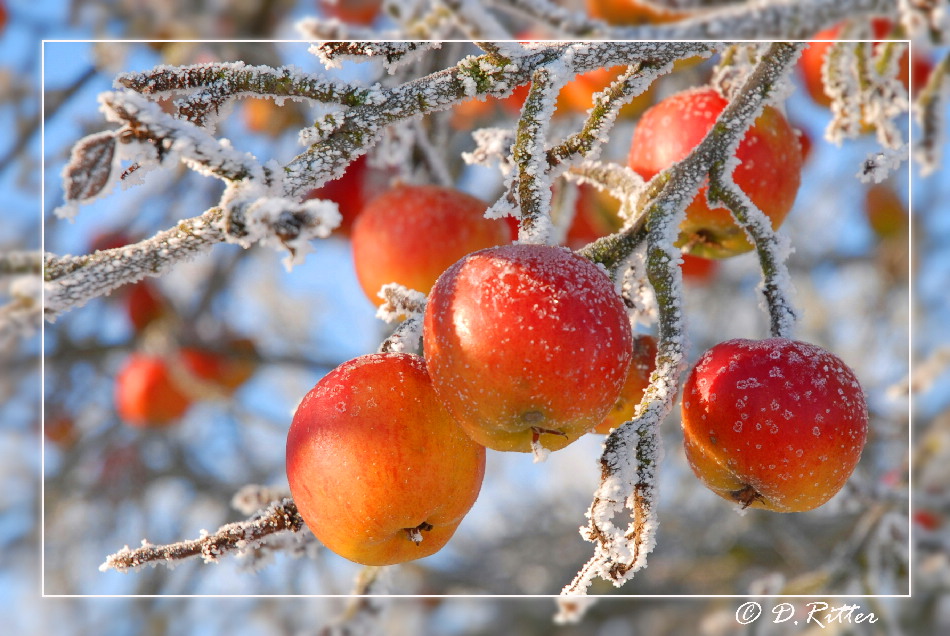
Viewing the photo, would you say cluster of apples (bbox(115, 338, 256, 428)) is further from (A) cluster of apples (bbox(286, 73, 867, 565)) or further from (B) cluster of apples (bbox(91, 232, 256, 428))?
(A) cluster of apples (bbox(286, 73, 867, 565))

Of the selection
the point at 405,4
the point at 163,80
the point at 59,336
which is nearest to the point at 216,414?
the point at 59,336

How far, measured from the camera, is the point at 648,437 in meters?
0.73

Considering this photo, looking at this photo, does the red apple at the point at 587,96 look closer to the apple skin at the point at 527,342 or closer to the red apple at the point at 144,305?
the apple skin at the point at 527,342

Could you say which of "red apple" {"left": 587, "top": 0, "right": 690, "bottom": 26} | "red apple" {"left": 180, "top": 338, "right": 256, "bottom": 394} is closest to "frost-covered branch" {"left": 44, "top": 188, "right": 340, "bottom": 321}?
"red apple" {"left": 587, "top": 0, "right": 690, "bottom": 26}

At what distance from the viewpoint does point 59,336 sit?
2549 mm

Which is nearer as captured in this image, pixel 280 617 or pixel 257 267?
pixel 280 617

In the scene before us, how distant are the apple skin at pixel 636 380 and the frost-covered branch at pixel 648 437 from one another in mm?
138

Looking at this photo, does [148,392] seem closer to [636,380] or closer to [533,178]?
[636,380]

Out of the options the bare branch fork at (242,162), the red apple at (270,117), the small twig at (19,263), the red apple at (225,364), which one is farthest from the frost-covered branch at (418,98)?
the red apple at (225,364)

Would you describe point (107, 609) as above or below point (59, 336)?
below

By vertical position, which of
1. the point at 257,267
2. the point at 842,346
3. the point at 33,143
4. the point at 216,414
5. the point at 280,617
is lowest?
the point at 280,617

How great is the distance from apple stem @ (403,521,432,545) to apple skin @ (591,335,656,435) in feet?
0.69

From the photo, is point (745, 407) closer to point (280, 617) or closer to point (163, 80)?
point (163, 80)

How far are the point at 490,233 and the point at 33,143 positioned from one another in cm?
110
